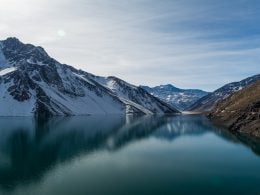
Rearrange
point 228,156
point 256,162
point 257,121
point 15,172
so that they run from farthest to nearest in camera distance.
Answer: point 257,121
point 228,156
point 256,162
point 15,172

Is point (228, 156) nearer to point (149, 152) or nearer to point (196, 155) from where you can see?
point (196, 155)

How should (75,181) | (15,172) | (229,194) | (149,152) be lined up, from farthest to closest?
(149,152) → (15,172) → (75,181) → (229,194)

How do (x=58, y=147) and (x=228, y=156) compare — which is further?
(x=58, y=147)

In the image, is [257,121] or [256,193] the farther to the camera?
[257,121]

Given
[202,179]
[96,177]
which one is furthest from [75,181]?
[202,179]

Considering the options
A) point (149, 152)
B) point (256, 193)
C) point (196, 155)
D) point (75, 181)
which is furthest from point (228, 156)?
point (75, 181)

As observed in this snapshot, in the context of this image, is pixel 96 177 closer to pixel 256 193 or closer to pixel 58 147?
pixel 256 193

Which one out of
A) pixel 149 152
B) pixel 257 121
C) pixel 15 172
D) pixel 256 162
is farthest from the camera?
pixel 257 121

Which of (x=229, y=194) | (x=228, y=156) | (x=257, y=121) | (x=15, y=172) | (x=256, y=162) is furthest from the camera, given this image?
(x=257, y=121)
